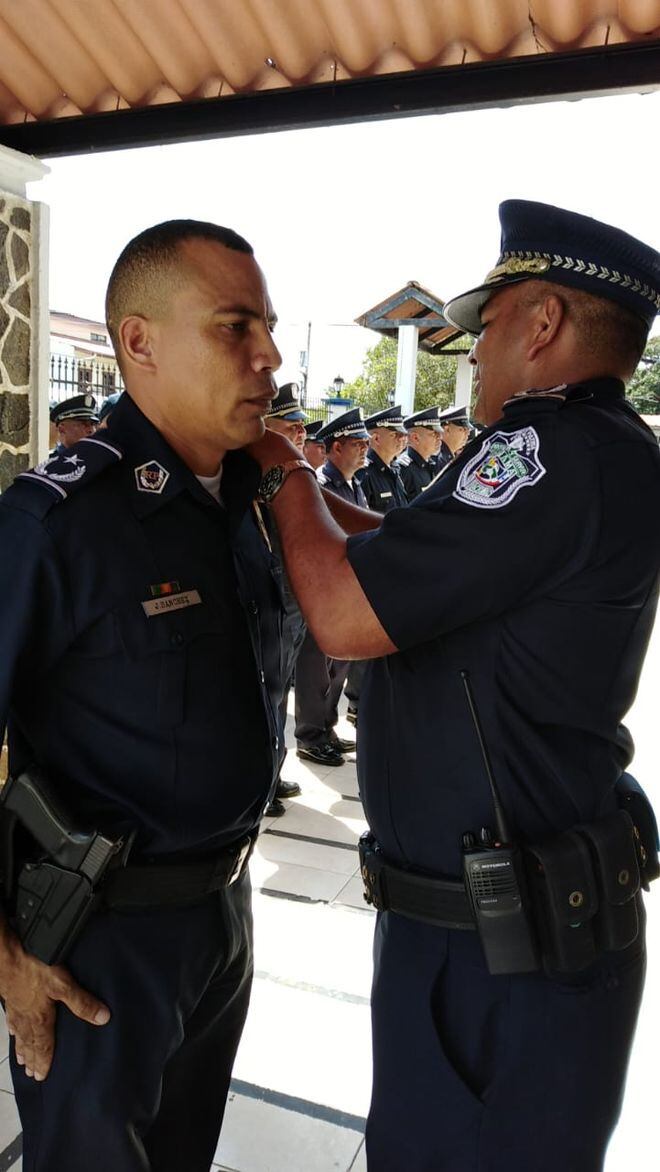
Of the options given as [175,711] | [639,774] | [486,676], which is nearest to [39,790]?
[175,711]

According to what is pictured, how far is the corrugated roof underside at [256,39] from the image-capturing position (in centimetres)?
247

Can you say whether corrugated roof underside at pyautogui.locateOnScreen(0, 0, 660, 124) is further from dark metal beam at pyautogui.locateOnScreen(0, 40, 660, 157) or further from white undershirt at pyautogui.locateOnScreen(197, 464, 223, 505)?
white undershirt at pyautogui.locateOnScreen(197, 464, 223, 505)

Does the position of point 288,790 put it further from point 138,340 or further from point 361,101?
point 138,340

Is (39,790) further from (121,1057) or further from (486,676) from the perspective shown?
(486,676)

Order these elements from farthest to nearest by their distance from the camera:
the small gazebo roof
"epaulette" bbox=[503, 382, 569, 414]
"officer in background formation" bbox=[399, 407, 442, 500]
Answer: the small gazebo roof, "officer in background formation" bbox=[399, 407, 442, 500], "epaulette" bbox=[503, 382, 569, 414]

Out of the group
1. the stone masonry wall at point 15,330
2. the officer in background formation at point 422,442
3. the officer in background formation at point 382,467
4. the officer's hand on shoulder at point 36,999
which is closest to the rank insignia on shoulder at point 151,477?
the officer's hand on shoulder at point 36,999

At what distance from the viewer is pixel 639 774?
4.75 metres

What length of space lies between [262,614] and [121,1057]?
2.37 ft

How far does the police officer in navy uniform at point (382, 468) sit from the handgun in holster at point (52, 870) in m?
6.18

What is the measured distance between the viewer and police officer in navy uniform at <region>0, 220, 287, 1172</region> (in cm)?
126

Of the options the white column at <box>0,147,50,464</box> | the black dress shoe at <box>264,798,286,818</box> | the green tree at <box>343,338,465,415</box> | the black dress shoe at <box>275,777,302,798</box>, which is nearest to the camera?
the white column at <box>0,147,50,464</box>

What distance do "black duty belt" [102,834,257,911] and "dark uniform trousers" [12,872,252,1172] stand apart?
0.09ft

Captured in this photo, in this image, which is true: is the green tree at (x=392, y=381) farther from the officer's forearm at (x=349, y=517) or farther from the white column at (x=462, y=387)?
the officer's forearm at (x=349, y=517)

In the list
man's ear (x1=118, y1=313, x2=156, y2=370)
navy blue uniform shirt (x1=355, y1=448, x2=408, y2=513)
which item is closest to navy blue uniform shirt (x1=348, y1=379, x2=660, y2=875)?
man's ear (x1=118, y1=313, x2=156, y2=370)
